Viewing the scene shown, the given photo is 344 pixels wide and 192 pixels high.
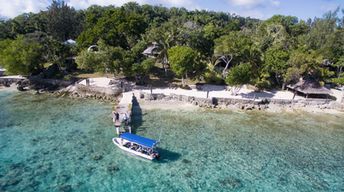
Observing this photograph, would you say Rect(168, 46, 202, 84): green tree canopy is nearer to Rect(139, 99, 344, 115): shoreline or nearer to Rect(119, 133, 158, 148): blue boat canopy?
Rect(139, 99, 344, 115): shoreline

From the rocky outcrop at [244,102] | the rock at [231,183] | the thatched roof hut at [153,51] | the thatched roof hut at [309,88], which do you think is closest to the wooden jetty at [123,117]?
the rocky outcrop at [244,102]

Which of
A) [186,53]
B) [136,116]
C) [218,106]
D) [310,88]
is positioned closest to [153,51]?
[186,53]

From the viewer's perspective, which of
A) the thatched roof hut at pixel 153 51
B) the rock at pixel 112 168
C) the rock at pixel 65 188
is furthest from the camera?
the thatched roof hut at pixel 153 51

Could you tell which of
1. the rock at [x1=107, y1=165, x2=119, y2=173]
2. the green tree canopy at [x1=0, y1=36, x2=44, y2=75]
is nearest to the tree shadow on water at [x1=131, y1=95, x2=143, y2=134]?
the rock at [x1=107, y1=165, x2=119, y2=173]

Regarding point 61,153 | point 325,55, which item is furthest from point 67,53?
point 325,55

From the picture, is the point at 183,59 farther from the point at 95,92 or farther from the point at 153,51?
the point at 95,92

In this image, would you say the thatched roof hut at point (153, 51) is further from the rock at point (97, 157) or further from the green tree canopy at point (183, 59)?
the rock at point (97, 157)

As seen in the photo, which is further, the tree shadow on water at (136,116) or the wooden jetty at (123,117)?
the tree shadow on water at (136,116)
